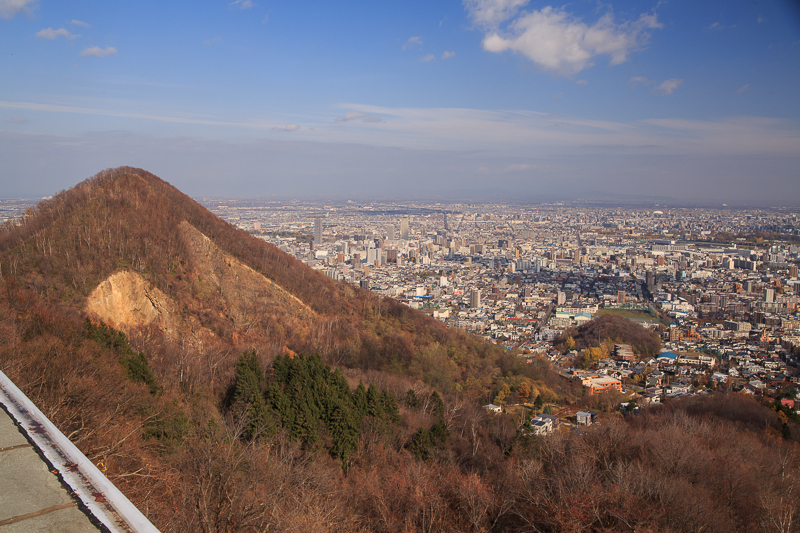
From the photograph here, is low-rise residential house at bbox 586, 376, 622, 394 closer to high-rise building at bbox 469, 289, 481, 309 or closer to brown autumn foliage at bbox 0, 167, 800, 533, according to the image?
brown autumn foliage at bbox 0, 167, 800, 533

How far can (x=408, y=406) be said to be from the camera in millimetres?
11703

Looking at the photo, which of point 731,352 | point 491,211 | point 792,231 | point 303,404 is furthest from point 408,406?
point 491,211

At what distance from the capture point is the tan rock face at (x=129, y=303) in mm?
12594

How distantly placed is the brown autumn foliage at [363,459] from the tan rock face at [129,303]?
42 centimetres

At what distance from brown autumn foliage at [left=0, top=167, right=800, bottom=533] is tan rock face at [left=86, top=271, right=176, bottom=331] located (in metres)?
0.42

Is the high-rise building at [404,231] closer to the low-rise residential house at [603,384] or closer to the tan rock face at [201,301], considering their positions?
the low-rise residential house at [603,384]

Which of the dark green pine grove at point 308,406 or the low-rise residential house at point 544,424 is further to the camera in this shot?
the low-rise residential house at point 544,424

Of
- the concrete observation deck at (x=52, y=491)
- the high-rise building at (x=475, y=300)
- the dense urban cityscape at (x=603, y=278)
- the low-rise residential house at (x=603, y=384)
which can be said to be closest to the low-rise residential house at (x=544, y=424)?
the low-rise residential house at (x=603, y=384)

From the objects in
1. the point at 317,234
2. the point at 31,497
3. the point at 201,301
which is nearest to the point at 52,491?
the point at 31,497

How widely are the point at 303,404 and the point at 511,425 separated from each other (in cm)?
547

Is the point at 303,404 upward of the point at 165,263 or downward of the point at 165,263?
downward

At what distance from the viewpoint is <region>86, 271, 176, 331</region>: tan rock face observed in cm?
1259

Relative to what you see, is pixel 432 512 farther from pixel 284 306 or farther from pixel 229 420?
pixel 284 306

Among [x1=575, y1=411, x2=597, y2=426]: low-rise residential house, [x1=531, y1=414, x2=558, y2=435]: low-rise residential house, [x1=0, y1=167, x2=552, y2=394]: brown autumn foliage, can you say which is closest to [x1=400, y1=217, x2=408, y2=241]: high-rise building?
[x1=0, y1=167, x2=552, y2=394]: brown autumn foliage
